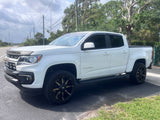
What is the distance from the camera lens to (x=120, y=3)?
19.2 meters

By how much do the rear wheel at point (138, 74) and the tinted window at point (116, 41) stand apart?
3.76ft

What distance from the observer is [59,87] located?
401 cm

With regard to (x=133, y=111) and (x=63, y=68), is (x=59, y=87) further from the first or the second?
(x=133, y=111)

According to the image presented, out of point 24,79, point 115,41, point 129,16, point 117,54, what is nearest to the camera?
point 24,79

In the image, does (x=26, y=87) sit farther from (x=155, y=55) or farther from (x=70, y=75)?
(x=155, y=55)

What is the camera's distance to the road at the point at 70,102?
3.52m

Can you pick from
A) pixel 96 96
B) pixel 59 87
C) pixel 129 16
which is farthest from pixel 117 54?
pixel 129 16

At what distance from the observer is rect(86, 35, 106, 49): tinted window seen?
4.80 metres

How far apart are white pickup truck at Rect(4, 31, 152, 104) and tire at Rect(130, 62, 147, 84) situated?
5cm

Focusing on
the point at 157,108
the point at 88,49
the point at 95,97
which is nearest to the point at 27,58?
the point at 88,49

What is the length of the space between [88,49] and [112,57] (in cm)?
105

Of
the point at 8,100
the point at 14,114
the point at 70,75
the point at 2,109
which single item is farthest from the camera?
the point at 8,100

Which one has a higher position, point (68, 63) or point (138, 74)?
point (68, 63)

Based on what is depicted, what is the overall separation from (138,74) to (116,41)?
1.67 m
